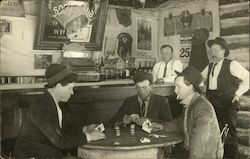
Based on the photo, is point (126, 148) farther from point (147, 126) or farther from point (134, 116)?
point (134, 116)

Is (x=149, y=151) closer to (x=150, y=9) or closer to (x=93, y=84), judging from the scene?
(x=93, y=84)

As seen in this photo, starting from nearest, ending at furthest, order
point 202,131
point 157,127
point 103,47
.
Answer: point 202,131
point 157,127
point 103,47

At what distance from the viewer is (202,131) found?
2.23 meters

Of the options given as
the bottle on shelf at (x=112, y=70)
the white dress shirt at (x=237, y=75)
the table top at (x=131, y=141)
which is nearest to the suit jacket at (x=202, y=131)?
the table top at (x=131, y=141)

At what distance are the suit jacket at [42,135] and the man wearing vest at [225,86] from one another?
1190mm

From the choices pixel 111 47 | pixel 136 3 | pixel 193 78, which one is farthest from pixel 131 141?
pixel 136 3

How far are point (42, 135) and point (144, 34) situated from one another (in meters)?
1.28

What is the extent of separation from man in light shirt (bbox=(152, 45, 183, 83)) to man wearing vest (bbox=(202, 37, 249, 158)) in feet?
0.90

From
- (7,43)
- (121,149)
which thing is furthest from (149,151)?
(7,43)

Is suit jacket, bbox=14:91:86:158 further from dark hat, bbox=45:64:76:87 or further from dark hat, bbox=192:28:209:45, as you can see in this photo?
dark hat, bbox=192:28:209:45

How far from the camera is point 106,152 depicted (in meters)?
2.24

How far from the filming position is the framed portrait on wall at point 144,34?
9.84ft

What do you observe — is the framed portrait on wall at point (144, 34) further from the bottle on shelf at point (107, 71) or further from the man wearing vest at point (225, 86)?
the man wearing vest at point (225, 86)

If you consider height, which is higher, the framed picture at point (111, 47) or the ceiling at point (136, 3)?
the ceiling at point (136, 3)
